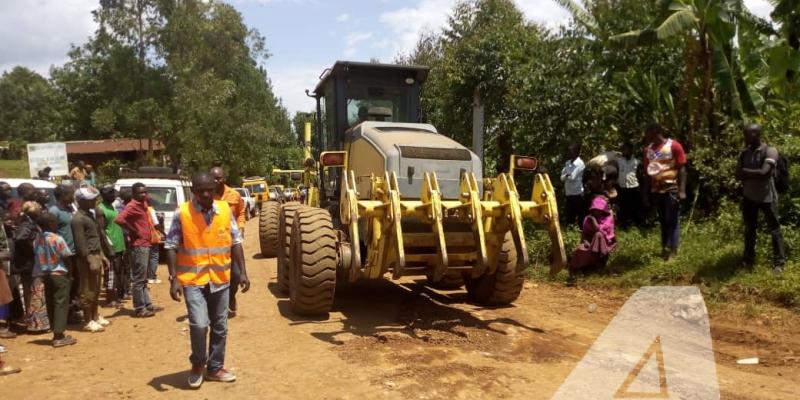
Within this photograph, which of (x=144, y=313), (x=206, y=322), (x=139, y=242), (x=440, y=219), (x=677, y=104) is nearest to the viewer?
(x=206, y=322)

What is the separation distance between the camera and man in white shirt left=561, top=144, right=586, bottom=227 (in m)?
9.71

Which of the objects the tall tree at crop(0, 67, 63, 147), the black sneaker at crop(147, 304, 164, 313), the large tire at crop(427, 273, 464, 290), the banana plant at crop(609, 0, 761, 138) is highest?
the tall tree at crop(0, 67, 63, 147)

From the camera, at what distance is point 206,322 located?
4836 mm

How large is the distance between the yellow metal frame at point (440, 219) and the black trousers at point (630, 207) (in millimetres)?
4098

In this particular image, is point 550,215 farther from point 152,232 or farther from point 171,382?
point 152,232

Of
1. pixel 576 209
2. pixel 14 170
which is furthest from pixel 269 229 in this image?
pixel 14 170

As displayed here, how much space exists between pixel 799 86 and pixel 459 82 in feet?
23.5

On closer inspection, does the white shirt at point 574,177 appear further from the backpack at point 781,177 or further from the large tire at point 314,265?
the large tire at point 314,265

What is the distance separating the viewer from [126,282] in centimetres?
844

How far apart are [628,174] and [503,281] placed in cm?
370

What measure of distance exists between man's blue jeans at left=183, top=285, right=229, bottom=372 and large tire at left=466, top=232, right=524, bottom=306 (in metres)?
3.04

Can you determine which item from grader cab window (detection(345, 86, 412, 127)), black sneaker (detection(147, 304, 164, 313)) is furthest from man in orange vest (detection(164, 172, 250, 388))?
grader cab window (detection(345, 86, 412, 127))

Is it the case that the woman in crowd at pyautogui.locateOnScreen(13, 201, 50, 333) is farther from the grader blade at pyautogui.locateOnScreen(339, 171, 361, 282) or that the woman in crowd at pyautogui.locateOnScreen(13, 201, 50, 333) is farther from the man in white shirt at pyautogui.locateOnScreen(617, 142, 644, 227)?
the man in white shirt at pyautogui.locateOnScreen(617, 142, 644, 227)

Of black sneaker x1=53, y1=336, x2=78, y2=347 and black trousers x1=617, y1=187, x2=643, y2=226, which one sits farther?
black trousers x1=617, y1=187, x2=643, y2=226
